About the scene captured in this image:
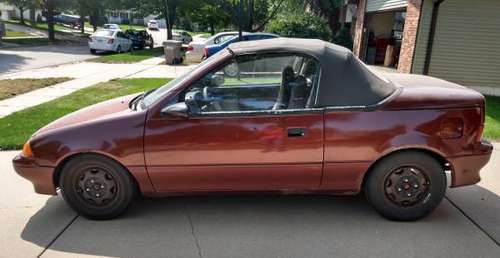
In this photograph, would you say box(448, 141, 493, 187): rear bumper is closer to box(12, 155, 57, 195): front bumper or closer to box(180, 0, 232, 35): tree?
box(12, 155, 57, 195): front bumper

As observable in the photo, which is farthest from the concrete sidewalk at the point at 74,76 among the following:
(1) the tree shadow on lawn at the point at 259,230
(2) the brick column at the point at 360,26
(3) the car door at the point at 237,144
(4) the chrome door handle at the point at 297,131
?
(2) the brick column at the point at 360,26

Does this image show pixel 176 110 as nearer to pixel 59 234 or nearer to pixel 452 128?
pixel 59 234

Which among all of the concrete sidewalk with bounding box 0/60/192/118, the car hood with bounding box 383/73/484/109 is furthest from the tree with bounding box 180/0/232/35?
the car hood with bounding box 383/73/484/109

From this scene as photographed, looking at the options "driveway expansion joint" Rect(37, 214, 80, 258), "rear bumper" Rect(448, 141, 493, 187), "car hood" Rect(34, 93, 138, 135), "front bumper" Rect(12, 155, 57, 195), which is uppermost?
"car hood" Rect(34, 93, 138, 135)

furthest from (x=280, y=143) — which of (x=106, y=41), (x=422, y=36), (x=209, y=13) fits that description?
(x=209, y=13)

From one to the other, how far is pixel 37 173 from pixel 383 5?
47.8 ft

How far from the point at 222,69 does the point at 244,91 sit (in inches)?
19.3

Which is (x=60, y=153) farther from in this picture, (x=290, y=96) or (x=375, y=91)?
(x=375, y=91)

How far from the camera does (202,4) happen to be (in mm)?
38688

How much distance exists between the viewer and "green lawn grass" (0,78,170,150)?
21.6ft

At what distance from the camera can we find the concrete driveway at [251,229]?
3428 mm

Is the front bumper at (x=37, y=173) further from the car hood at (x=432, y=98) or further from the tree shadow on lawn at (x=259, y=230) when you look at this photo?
the car hood at (x=432, y=98)

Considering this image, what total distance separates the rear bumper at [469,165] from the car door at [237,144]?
121cm

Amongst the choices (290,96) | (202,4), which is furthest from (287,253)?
(202,4)
